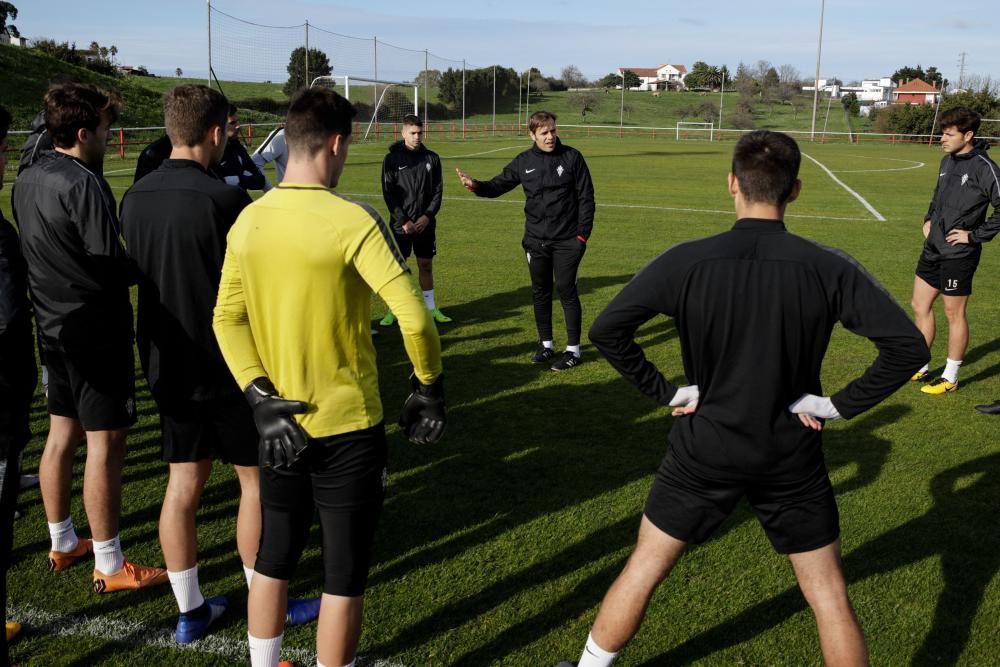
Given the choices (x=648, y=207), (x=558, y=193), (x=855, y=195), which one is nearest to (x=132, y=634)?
(x=558, y=193)

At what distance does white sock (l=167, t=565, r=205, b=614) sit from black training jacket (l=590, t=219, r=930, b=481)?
2.08 meters

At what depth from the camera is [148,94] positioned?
4516 centimetres

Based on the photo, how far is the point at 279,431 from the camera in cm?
270

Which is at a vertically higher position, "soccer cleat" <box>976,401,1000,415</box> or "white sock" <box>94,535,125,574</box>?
"soccer cleat" <box>976,401,1000,415</box>

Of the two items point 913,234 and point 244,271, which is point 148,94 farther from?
point 244,271

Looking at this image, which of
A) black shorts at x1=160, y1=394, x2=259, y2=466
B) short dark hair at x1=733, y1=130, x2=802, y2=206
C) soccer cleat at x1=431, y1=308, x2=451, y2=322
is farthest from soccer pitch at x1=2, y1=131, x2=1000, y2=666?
short dark hair at x1=733, y1=130, x2=802, y2=206

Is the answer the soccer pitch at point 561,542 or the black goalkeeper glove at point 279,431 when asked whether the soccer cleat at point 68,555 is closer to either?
the soccer pitch at point 561,542

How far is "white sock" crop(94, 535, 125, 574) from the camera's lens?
3.93 meters

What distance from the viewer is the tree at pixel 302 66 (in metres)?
36.3

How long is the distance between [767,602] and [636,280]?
197 centimetres

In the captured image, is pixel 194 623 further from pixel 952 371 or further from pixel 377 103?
pixel 377 103

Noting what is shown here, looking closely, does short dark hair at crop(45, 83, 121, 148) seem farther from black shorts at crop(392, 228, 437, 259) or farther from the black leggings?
black shorts at crop(392, 228, 437, 259)

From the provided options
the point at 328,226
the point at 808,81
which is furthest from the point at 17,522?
the point at 808,81

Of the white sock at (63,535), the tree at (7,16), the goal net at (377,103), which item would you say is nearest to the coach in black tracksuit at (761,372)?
the white sock at (63,535)
